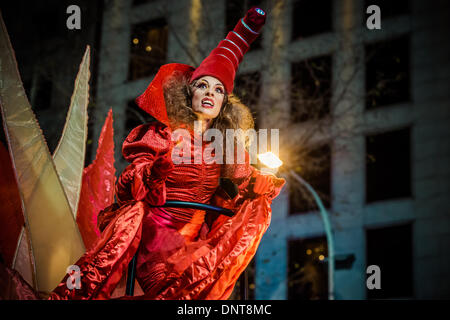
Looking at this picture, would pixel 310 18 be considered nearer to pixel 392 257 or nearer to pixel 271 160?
pixel 392 257

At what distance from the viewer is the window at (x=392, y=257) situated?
1591cm

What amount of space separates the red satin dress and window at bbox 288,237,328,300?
11664 millimetres

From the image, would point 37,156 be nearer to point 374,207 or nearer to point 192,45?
point 192,45

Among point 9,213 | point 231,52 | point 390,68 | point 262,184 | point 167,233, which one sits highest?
point 390,68

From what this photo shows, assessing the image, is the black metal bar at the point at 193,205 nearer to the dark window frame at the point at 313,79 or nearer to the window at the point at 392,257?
the dark window frame at the point at 313,79

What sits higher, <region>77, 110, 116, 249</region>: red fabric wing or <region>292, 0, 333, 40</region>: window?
<region>292, 0, 333, 40</region>: window

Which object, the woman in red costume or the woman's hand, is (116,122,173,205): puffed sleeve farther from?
the woman's hand

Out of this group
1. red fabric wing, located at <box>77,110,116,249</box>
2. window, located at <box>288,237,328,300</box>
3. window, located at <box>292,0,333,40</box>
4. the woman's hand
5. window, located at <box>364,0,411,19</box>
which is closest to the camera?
the woman's hand

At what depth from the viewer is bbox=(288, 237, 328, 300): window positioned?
15.9 meters

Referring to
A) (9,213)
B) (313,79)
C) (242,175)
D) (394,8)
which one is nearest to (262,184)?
(242,175)

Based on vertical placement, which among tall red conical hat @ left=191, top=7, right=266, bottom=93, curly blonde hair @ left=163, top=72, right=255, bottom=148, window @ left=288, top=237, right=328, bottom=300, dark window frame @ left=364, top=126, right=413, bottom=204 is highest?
dark window frame @ left=364, top=126, right=413, bottom=204

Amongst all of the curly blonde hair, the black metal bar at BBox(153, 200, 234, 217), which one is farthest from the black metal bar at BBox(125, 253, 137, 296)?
the curly blonde hair

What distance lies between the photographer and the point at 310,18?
17734 mm

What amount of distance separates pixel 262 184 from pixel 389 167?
13.2 m
